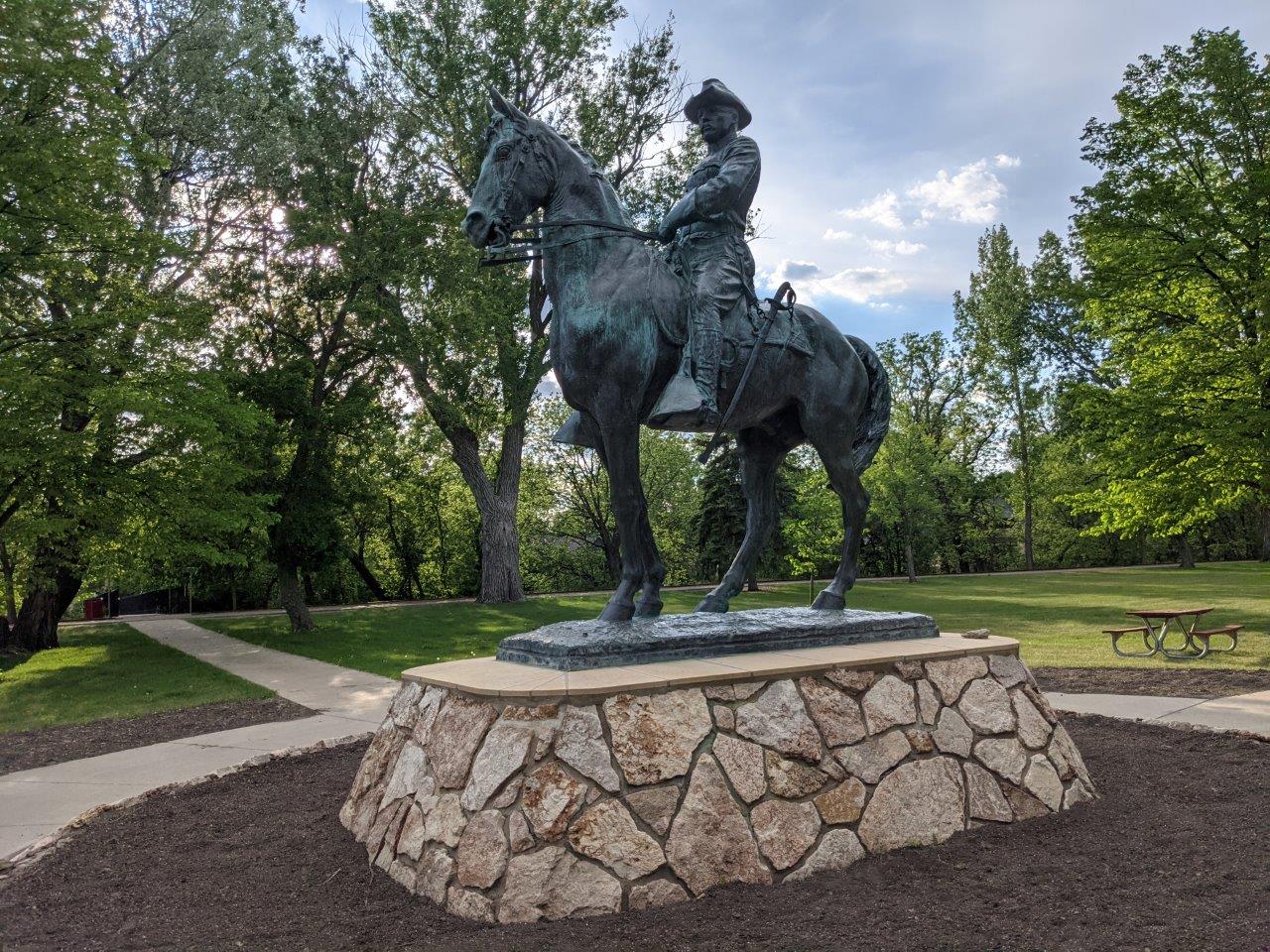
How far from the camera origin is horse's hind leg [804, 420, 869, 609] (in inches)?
239

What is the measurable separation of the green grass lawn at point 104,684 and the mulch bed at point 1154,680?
9835 millimetres

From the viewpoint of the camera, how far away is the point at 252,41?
18406mm

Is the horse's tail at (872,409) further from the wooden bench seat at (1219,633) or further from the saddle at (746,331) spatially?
the wooden bench seat at (1219,633)

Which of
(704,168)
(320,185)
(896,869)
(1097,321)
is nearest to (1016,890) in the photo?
(896,869)

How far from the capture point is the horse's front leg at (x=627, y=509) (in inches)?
195

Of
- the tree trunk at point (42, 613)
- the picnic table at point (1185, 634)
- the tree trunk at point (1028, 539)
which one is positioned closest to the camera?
the picnic table at point (1185, 634)

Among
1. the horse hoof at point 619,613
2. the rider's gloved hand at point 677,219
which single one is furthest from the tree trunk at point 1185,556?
the horse hoof at point 619,613

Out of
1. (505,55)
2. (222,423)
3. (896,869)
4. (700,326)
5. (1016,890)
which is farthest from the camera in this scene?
(505,55)

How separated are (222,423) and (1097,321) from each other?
1577cm

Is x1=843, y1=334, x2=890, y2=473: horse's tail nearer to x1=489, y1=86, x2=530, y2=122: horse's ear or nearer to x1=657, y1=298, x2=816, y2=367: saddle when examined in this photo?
x1=657, y1=298, x2=816, y2=367: saddle

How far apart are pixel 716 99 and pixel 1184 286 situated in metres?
13.1

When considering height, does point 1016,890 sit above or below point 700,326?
below

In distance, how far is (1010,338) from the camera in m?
40.9

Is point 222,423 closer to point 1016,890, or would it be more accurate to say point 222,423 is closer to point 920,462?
point 1016,890
